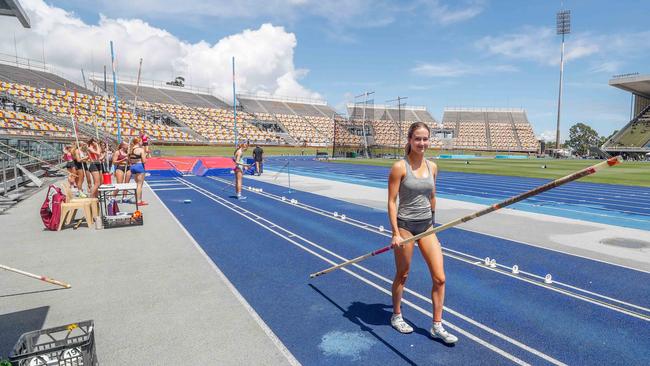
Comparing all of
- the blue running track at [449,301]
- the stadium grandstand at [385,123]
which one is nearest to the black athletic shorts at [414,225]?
the blue running track at [449,301]

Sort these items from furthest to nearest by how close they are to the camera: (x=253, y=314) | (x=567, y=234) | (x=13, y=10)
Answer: (x=567, y=234), (x=13, y=10), (x=253, y=314)

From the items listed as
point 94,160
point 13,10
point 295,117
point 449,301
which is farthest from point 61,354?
point 295,117

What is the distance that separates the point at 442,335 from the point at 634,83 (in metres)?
90.8

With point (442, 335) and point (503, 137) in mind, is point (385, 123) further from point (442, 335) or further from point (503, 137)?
point (442, 335)

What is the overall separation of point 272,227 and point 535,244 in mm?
5748

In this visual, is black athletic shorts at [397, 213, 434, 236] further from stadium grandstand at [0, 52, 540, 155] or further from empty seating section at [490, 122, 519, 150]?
empty seating section at [490, 122, 519, 150]

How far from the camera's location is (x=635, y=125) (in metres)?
71.8

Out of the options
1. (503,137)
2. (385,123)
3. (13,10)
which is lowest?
(13,10)

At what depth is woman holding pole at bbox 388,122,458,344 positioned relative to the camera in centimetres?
357

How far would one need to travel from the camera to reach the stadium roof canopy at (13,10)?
4652 millimetres

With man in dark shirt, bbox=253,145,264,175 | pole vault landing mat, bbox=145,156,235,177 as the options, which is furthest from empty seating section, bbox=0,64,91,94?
man in dark shirt, bbox=253,145,264,175

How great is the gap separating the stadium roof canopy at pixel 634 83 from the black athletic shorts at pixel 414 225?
87.8 metres

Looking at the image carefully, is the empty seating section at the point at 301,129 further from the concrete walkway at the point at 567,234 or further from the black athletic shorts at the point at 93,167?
the concrete walkway at the point at 567,234

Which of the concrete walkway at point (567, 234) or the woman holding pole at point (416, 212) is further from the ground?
the woman holding pole at point (416, 212)
